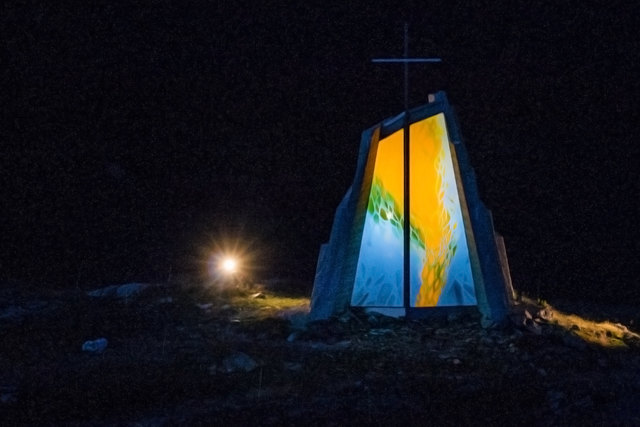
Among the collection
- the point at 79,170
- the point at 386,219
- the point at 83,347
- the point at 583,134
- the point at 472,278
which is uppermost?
the point at 583,134

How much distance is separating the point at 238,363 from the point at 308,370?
3.02 ft

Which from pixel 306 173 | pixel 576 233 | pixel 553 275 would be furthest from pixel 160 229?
pixel 576 233

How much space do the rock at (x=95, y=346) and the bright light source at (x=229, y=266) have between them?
25.9 ft

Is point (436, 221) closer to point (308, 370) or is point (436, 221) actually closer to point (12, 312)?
point (308, 370)

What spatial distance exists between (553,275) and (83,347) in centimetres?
1836

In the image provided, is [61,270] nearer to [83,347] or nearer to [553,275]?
[83,347]

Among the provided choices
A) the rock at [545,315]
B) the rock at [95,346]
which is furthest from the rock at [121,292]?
the rock at [545,315]

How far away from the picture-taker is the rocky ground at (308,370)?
6.28 m


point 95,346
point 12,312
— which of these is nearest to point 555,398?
point 95,346

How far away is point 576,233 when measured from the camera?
2488cm

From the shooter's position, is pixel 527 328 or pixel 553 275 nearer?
pixel 527 328

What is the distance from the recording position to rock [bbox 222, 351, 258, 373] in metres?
7.65

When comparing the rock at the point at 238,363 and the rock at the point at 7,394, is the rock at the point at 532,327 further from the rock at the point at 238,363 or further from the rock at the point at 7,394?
the rock at the point at 7,394

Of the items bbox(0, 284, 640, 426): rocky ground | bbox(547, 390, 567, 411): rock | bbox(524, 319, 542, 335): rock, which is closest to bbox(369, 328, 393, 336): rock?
bbox(0, 284, 640, 426): rocky ground
